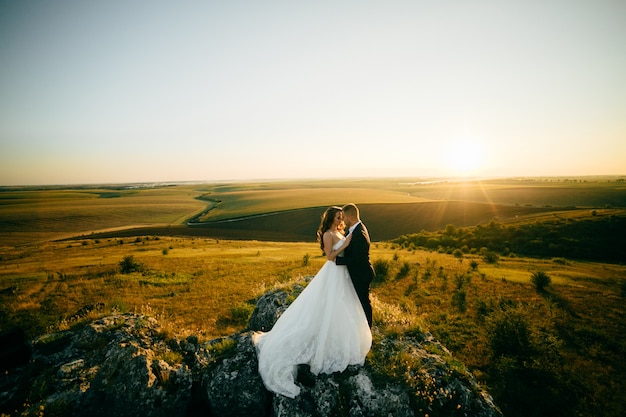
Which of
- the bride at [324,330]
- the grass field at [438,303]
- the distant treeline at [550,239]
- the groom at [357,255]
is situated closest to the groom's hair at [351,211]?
the groom at [357,255]

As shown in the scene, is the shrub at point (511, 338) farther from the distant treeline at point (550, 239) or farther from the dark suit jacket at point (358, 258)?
the distant treeline at point (550, 239)

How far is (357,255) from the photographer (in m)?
6.48

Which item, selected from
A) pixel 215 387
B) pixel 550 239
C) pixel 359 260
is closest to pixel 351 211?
pixel 359 260

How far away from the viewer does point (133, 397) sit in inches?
212

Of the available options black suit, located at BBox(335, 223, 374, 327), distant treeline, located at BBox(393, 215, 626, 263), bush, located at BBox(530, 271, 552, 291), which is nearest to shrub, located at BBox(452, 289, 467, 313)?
bush, located at BBox(530, 271, 552, 291)

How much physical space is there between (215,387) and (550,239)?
128ft

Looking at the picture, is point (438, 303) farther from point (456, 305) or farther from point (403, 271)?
point (403, 271)

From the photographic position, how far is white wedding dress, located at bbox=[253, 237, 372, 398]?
5991 mm

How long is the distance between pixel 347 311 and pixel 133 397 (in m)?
4.65

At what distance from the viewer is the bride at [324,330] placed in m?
6.04

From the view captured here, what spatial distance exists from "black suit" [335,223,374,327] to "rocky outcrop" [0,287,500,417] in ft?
5.30

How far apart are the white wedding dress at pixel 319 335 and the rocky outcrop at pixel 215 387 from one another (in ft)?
0.78

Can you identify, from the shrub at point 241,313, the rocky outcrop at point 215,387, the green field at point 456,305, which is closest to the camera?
the rocky outcrop at point 215,387

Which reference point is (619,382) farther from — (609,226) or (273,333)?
(609,226)
